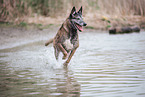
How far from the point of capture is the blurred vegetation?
56.5ft

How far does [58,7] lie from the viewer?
1966 centimetres

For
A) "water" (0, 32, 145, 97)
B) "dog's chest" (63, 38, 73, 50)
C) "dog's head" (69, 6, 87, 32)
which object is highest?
"dog's head" (69, 6, 87, 32)

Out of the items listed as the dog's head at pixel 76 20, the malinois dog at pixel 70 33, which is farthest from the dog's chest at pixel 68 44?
the dog's head at pixel 76 20

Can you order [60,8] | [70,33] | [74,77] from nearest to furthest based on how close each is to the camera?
[74,77], [70,33], [60,8]

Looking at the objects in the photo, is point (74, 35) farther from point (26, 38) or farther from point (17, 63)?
point (26, 38)

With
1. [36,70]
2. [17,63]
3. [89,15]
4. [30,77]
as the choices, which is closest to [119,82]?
[30,77]

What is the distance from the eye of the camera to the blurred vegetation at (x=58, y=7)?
1723cm

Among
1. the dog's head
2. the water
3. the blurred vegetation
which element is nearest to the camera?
the water

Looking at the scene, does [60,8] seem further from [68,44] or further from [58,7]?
[68,44]

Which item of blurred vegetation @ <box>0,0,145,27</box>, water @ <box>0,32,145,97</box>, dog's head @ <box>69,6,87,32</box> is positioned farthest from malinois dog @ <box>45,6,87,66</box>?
blurred vegetation @ <box>0,0,145,27</box>

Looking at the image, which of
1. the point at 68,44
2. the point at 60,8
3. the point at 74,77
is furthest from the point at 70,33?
the point at 60,8

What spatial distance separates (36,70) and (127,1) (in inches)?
654

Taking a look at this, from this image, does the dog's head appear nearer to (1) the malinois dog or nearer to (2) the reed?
(1) the malinois dog

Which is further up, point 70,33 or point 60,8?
point 70,33
